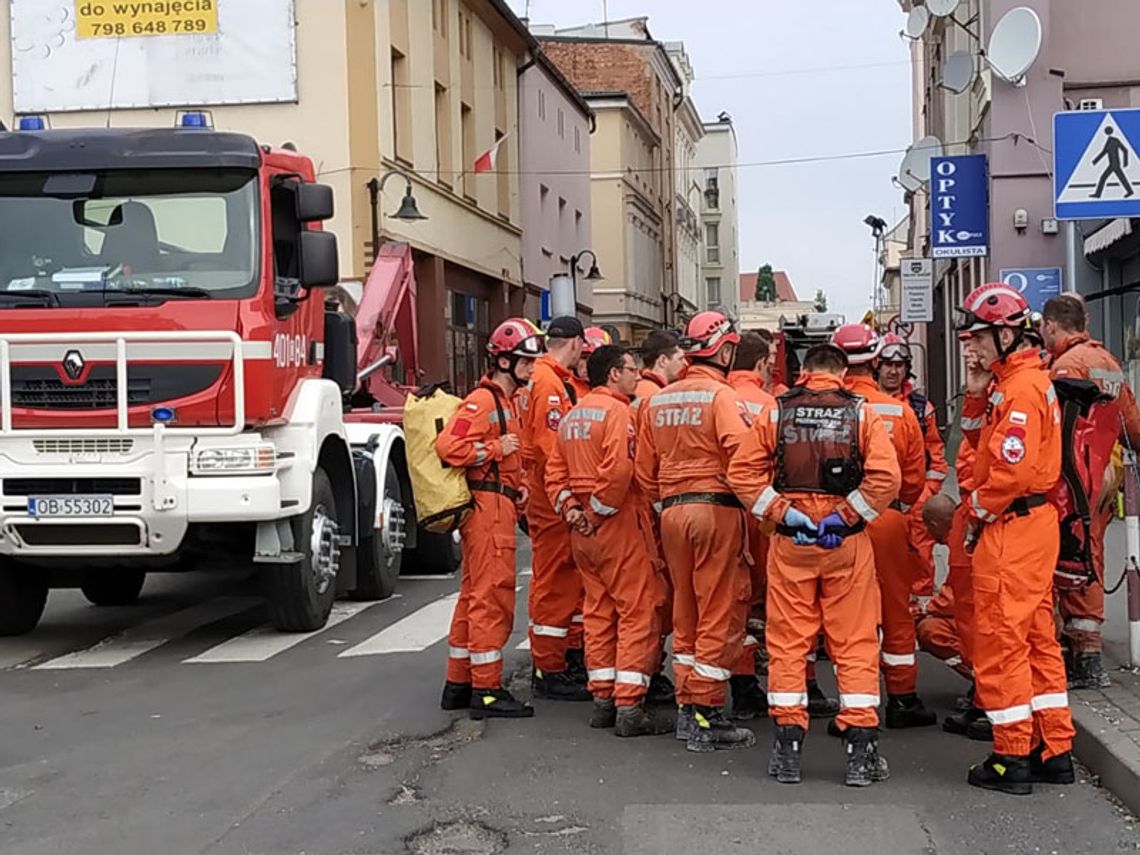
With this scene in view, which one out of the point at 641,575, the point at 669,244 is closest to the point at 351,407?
the point at 641,575

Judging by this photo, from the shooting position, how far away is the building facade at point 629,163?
5191 cm

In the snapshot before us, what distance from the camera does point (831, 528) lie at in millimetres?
6086

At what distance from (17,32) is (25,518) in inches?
612

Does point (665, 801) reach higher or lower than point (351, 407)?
lower

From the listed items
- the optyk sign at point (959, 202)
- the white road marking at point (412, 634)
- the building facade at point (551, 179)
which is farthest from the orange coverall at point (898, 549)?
the building facade at point (551, 179)

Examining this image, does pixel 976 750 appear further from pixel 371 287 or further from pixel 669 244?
pixel 669 244

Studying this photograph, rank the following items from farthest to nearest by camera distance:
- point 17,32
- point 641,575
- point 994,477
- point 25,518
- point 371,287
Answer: point 17,32 → point 371,287 → point 25,518 → point 641,575 → point 994,477

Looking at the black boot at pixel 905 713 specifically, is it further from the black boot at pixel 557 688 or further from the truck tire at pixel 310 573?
the truck tire at pixel 310 573

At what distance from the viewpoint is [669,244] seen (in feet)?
218

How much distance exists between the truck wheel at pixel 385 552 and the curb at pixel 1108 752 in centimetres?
631

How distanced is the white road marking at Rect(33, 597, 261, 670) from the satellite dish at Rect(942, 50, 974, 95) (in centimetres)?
1293

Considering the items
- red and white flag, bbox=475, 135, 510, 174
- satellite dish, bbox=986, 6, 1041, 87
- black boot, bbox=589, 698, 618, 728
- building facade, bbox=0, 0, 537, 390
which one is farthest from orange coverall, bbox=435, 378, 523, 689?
red and white flag, bbox=475, 135, 510, 174

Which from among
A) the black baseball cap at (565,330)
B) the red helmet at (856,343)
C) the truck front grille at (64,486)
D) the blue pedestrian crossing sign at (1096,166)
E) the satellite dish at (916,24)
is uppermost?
the satellite dish at (916,24)

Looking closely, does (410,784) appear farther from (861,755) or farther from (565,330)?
(565,330)
